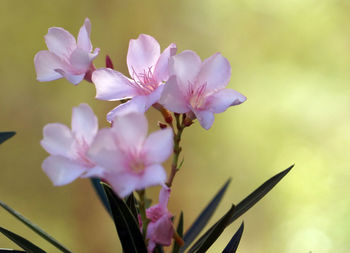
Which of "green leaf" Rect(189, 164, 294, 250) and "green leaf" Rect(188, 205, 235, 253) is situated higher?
"green leaf" Rect(189, 164, 294, 250)

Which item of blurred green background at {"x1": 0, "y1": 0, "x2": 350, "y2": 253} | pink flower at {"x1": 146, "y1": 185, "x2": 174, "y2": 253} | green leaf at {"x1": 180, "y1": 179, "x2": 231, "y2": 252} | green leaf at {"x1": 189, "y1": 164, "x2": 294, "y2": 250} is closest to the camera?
pink flower at {"x1": 146, "y1": 185, "x2": 174, "y2": 253}

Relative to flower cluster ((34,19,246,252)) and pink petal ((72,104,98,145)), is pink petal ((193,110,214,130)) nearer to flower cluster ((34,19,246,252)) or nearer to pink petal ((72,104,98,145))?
flower cluster ((34,19,246,252))

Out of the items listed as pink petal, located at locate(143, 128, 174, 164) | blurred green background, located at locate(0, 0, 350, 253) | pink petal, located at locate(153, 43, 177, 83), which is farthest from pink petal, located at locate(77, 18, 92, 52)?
blurred green background, located at locate(0, 0, 350, 253)

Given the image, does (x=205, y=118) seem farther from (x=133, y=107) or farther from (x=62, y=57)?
(x=62, y=57)

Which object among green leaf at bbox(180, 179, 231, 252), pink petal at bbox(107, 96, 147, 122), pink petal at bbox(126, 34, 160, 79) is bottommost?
green leaf at bbox(180, 179, 231, 252)

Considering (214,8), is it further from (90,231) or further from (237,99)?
(237,99)

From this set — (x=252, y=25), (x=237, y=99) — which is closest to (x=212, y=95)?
(x=237, y=99)

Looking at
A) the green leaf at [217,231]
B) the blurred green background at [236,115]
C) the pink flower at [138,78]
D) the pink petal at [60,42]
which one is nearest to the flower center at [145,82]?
the pink flower at [138,78]
